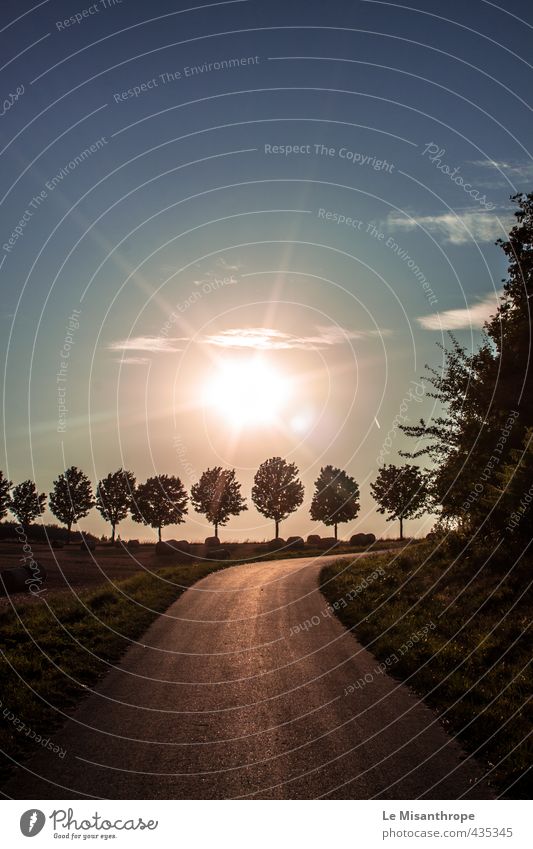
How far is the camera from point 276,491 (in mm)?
115000

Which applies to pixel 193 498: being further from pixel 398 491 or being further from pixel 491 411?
pixel 491 411

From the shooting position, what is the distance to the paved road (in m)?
7.98

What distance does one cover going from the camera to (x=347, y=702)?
11625mm

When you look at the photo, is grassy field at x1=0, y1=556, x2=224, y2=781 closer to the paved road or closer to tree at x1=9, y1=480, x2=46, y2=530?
the paved road

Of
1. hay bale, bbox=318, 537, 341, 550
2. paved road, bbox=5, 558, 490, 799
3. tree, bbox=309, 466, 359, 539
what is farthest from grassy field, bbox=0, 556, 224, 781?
tree, bbox=309, 466, 359, 539

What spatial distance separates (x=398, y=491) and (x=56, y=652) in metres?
71.3

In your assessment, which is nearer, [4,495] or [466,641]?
[466,641]

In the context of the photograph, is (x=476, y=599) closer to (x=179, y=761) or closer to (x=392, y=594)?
(x=392, y=594)

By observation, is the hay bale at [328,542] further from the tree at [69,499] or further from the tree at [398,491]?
A: the tree at [69,499]

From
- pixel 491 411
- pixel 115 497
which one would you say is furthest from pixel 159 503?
pixel 491 411

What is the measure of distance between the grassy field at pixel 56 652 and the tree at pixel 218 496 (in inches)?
3393

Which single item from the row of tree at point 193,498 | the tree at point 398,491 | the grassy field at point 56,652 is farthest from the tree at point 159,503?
the grassy field at point 56,652
